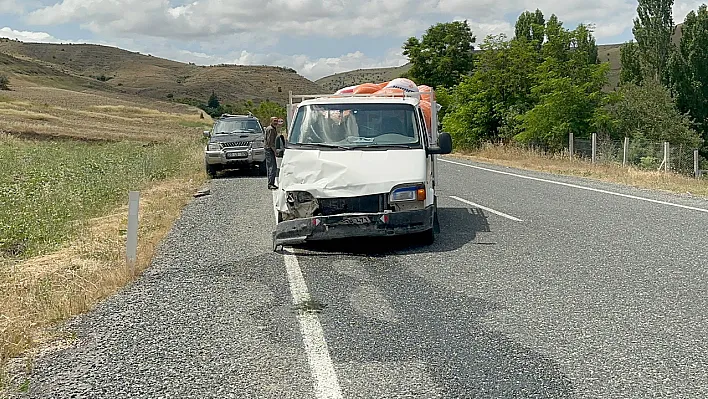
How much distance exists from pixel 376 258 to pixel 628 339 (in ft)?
12.3

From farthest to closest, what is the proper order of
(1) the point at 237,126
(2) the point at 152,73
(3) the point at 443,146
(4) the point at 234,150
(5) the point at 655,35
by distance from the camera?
(2) the point at 152,73, (5) the point at 655,35, (1) the point at 237,126, (4) the point at 234,150, (3) the point at 443,146

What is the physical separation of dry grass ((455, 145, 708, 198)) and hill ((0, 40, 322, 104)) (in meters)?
101

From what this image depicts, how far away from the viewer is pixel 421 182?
28.9 ft

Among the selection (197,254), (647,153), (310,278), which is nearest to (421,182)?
(310,278)

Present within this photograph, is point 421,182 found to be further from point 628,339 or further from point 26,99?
point 26,99

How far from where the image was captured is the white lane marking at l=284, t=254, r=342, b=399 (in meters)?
4.46

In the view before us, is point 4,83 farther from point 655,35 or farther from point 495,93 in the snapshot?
point 655,35

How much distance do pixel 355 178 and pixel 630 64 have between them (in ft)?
149

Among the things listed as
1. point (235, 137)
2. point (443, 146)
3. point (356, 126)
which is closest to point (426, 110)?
point (443, 146)

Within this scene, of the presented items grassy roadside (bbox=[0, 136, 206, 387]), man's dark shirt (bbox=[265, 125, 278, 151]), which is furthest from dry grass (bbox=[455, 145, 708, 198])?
grassy roadside (bbox=[0, 136, 206, 387])

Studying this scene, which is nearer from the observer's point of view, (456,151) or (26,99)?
(456,151)

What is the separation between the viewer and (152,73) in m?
164

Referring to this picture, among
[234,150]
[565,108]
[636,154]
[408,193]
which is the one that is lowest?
[636,154]

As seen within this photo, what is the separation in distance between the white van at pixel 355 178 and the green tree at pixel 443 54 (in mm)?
43317
